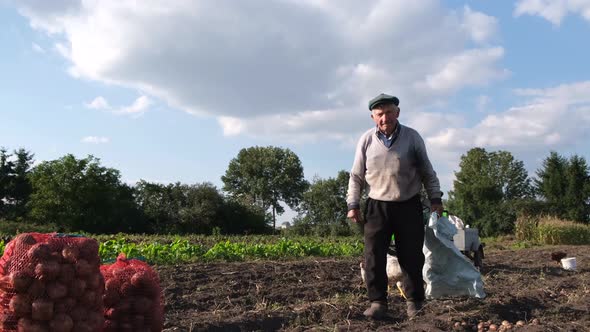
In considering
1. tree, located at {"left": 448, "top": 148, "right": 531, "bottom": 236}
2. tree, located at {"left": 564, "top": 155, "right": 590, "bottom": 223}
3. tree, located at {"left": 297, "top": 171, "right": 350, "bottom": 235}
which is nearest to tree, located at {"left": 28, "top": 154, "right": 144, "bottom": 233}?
tree, located at {"left": 297, "top": 171, "right": 350, "bottom": 235}

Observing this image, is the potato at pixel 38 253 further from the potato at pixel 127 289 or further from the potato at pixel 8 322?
the potato at pixel 127 289

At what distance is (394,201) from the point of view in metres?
4.59

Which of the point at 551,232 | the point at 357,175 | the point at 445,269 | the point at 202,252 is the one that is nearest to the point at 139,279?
the point at 357,175

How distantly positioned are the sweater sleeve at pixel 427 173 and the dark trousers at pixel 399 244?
19 cm

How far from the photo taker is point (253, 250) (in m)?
10.9

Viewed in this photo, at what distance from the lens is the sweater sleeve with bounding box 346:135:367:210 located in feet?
15.6

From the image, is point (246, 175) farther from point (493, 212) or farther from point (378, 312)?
point (378, 312)

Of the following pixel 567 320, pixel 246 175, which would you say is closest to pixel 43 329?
pixel 567 320

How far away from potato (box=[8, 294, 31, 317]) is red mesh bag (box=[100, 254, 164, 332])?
502mm

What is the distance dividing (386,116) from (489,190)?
37927mm

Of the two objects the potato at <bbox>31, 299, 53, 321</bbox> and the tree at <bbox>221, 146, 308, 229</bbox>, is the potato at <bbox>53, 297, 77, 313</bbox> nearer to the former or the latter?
the potato at <bbox>31, 299, 53, 321</bbox>

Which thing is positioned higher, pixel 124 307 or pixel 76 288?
pixel 76 288

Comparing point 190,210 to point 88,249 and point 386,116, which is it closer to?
point 386,116

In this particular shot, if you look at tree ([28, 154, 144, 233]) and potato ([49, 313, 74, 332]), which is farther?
tree ([28, 154, 144, 233])
